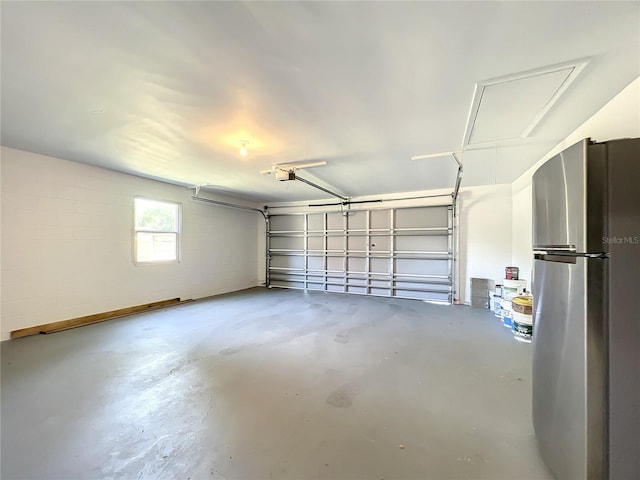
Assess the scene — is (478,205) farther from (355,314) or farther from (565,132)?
(355,314)

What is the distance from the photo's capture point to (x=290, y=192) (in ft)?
19.8

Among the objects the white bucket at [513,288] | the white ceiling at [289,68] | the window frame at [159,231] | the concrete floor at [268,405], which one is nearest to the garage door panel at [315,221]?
the window frame at [159,231]

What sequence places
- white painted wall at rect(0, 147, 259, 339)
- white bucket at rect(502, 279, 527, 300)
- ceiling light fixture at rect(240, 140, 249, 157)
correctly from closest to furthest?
ceiling light fixture at rect(240, 140, 249, 157)
white painted wall at rect(0, 147, 259, 339)
white bucket at rect(502, 279, 527, 300)

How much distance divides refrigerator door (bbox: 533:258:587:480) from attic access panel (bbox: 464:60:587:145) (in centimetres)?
131

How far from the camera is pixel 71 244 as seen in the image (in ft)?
12.5

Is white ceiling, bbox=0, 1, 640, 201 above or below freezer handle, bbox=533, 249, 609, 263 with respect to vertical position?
above

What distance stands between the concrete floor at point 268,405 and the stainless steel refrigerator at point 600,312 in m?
0.46

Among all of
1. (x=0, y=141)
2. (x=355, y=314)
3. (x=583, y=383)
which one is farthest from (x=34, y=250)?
(x=583, y=383)

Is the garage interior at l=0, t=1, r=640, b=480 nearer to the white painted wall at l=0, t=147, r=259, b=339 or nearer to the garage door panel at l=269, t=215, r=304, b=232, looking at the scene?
the white painted wall at l=0, t=147, r=259, b=339

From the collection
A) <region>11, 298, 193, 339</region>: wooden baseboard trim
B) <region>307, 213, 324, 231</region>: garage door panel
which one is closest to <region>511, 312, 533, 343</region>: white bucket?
<region>307, 213, 324, 231</region>: garage door panel

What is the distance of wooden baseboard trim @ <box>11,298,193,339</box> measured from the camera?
3391 mm

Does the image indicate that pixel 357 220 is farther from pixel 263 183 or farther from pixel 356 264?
pixel 263 183

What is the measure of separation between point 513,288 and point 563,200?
10.7 feet

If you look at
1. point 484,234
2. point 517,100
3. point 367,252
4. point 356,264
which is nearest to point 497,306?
point 484,234
